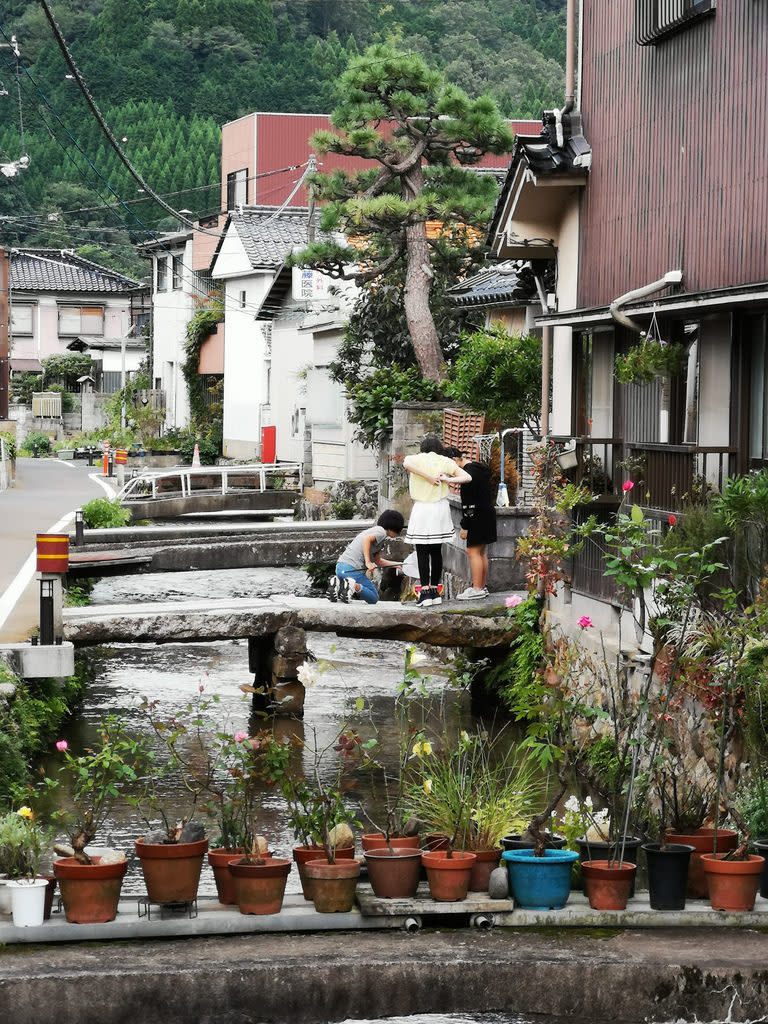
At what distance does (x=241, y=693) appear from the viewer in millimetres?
17375

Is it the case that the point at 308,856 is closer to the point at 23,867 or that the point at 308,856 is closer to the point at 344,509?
the point at 23,867

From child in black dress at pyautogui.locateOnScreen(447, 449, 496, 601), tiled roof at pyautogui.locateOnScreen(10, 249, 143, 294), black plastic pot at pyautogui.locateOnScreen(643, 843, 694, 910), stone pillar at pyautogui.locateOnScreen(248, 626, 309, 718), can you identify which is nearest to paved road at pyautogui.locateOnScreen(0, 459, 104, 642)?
stone pillar at pyautogui.locateOnScreen(248, 626, 309, 718)

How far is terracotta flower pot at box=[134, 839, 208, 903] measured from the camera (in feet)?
23.2

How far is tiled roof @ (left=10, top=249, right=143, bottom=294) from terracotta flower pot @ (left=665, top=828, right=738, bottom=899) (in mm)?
71793

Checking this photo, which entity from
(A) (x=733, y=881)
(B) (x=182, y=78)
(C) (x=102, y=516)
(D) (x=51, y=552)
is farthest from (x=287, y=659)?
(B) (x=182, y=78)

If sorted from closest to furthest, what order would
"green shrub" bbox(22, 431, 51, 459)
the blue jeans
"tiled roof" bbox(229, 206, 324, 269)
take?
1. the blue jeans
2. "tiled roof" bbox(229, 206, 324, 269)
3. "green shrub" bbox(22, 431, 51, 459)

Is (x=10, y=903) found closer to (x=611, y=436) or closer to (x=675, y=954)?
(x=675, y=954)

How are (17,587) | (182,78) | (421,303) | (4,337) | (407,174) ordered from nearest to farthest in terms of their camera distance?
(17,587) < (407,174) < (421,303) < (4,337) < (182,78)

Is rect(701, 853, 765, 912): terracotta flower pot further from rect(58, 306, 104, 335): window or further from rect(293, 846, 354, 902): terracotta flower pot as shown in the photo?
rect(58, 306, 104, 335): window

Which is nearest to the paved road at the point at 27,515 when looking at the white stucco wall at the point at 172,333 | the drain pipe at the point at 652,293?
the white stucco wall at the point at 172,333

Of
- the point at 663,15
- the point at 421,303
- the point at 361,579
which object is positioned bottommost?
the point at 361,579

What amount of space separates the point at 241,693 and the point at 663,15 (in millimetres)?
8903

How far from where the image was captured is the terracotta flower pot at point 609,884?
23.5 feet

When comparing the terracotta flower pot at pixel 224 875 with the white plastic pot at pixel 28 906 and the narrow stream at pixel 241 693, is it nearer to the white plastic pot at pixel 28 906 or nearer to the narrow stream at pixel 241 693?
the white plastic pot at pixel 28 906
